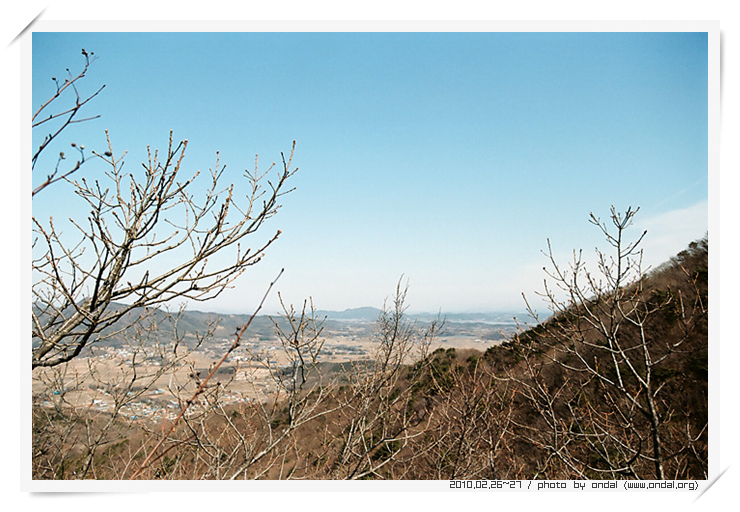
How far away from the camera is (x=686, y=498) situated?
78.9 inches

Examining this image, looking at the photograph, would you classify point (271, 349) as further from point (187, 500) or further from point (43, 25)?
point (43, 25)

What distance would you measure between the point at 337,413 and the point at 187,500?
6.39m

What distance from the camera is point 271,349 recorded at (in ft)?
10.2

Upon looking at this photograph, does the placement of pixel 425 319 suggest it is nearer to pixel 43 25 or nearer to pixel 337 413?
pixel 43 25

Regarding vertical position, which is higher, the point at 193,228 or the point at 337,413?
the point at 193,228
